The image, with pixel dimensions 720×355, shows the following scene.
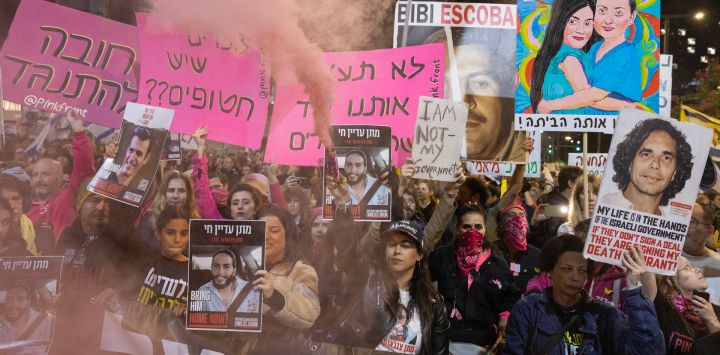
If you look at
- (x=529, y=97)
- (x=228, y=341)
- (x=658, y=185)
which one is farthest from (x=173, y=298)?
(x=529, y=97)

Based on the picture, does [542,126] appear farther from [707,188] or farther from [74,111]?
[74,111]

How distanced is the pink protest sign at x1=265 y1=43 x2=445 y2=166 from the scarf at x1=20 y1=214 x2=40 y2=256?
1636mm

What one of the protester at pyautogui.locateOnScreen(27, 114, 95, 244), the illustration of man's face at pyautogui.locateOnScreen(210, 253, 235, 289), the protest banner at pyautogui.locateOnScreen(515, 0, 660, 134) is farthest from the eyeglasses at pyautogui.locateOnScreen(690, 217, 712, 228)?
the protester at pyautogui.locateOnScreen(27, 114, 95, 244)

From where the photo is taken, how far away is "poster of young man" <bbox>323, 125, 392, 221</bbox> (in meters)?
4.75

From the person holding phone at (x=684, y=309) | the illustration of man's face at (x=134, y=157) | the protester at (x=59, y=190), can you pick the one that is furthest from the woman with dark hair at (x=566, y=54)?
the protester at (x=59, y=190)

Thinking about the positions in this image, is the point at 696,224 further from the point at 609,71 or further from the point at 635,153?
the point at 609,71

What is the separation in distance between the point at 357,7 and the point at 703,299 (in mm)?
3099

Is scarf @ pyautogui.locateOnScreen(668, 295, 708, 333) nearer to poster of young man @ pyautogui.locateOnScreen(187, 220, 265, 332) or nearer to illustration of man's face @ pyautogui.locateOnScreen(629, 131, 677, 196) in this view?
illustration of man's face @ pyautogui.locateOnScreen(629, 131, 677, 196)

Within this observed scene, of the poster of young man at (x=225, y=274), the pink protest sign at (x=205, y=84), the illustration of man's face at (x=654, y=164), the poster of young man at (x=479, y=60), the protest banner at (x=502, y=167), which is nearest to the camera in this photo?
the illustration of man's face at (x=654, y=164)

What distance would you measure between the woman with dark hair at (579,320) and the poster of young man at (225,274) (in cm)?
140

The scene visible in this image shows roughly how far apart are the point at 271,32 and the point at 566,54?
244cm

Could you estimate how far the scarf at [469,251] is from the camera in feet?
15.4

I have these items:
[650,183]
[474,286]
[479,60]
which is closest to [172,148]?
[474,286]

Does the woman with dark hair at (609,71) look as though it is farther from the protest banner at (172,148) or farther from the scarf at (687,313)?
the protest banner at (172,148)
